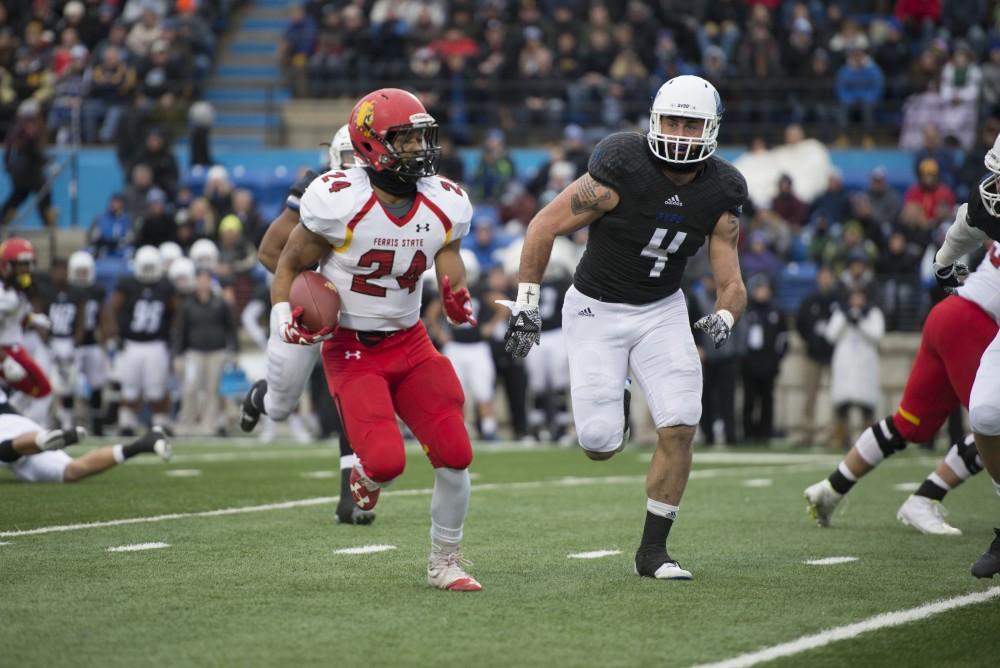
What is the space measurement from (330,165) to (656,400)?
2.56 m

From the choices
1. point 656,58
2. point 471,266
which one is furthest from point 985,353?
point 656,58

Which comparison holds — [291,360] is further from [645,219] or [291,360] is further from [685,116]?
[685,116]

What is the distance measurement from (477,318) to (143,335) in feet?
11.3

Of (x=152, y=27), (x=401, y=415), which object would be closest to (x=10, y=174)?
Answer: (x=152, y=27)

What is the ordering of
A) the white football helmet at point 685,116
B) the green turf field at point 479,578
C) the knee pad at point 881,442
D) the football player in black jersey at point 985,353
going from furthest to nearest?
1. the knee pad at point 881,442
2. the white football helmet at point 685,116
3. the football player in black jersey at point 985,353
4. the green turf field at point 479,578

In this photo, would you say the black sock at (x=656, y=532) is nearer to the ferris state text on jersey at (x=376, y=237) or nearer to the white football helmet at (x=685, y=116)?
the ferris state text on jersey at (x=376, y=237)

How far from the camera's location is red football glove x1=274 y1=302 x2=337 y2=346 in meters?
5.70

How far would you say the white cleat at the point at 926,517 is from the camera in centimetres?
759

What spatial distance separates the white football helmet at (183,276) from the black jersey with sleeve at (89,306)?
84 cm

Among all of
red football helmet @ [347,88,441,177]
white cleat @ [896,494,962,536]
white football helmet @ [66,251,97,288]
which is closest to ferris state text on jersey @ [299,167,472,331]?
red football helmet @ [347,88,441,177]

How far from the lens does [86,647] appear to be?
15.0 ft

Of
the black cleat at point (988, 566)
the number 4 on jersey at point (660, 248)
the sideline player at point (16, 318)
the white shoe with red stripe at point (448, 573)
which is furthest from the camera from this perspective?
the sideline player at point (16, 318)

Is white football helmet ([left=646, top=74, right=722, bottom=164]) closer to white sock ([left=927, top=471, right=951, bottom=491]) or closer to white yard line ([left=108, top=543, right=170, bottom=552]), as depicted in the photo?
white sock ([left=927, top=471, right=951, bottom=491])

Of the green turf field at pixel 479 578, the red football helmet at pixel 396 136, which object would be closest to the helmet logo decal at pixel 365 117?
the red football helmet at pixel 396 136
